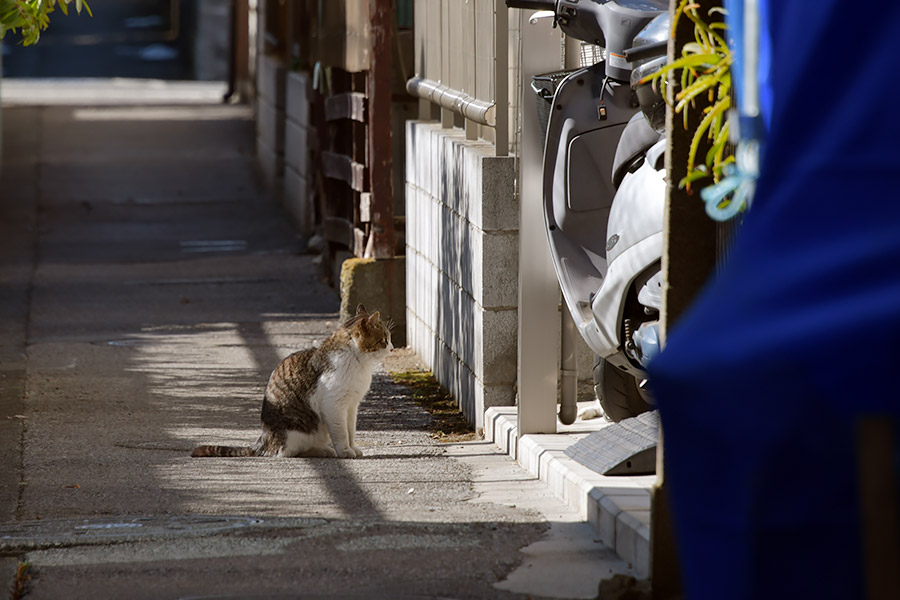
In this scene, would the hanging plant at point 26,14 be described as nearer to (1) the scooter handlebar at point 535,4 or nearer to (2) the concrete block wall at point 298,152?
(1) the scooter handlebar at point 535,4

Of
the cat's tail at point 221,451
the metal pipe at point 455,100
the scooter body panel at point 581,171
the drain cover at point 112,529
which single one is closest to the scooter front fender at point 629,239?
the scooter body panel at point 581,171

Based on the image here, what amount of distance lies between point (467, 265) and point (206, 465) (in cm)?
170

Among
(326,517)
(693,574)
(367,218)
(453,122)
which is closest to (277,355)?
(367,218)

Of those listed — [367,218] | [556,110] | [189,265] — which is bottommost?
[189,265]

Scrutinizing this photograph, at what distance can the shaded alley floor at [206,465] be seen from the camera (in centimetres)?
417

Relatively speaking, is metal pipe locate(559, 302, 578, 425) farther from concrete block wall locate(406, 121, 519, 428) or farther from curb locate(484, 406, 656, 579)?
concrete block wall locate(406, 121, 519, 428)

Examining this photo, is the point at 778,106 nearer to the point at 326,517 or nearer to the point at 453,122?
the point at 326,517

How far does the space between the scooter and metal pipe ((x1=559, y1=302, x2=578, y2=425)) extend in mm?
417

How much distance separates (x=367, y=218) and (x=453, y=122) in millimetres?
1527

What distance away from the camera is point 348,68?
30.9ft

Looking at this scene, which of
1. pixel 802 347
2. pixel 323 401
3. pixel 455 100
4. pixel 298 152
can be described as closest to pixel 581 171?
pixel 323 401

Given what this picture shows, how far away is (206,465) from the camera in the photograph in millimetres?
5770

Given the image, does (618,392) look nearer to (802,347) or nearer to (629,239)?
(629,239)

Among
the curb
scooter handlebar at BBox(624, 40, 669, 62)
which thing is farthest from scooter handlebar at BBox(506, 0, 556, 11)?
the curb
